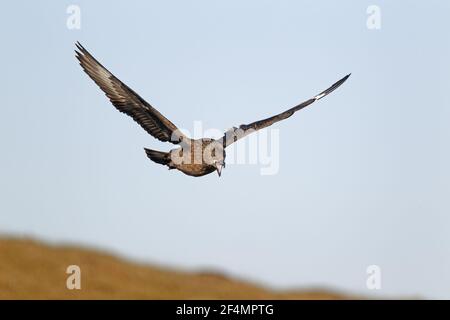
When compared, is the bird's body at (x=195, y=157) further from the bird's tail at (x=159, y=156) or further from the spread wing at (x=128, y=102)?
the spread wing at (x=128, y=102)

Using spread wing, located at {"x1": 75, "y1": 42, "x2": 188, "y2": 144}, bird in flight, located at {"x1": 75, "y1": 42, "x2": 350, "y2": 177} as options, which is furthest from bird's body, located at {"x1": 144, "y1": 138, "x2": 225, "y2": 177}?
spread wing, located at {"x1": 75, "y1": 42, "x2": 188, "y2": 144}

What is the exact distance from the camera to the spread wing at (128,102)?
1301 centimetres

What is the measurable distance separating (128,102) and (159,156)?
44.9 inches

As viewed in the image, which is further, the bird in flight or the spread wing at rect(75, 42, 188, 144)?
the spread wing at rect(75, 42, 188, 144)

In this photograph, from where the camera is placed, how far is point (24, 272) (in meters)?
18.9

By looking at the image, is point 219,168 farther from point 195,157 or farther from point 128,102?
point 128,102

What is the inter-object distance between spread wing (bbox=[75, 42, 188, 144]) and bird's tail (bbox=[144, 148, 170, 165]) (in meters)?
0.30

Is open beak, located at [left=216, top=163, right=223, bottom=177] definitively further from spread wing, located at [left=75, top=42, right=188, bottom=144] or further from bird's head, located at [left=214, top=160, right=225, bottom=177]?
spread wing, located at [left=75, top=42, right=188, bottom=144]

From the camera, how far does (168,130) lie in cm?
1309

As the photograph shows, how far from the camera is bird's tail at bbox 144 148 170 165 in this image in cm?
1295
